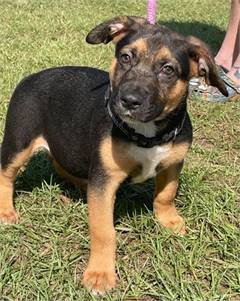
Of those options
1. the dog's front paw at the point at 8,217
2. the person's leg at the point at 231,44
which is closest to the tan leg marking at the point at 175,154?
the dog's front paw at the point at 8,217

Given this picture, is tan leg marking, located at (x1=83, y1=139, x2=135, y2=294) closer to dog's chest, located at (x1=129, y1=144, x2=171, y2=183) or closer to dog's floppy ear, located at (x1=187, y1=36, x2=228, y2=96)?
dog's chest, located at (x1=129, y1=144, x2=171, y2=183)

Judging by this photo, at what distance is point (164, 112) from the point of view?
329cm

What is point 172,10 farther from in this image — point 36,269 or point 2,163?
point 36,269

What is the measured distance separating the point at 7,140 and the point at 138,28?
53.3 inches

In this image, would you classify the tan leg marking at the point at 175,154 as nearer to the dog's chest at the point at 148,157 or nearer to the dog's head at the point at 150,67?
the dog's chest at the point at 148,157

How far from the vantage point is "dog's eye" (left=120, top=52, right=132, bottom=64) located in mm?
3273

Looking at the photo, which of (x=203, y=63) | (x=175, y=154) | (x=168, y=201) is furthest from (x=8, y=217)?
(x=203, y=63)

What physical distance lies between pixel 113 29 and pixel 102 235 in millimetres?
1368

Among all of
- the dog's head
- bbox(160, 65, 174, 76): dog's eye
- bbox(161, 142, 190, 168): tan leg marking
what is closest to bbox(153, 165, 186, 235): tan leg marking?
bbox(161, 142, 190, 168): tan leg marking

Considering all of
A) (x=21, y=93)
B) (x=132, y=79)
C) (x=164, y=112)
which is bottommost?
(x=21, y=93)

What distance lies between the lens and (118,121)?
333cm

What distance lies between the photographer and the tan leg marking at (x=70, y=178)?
4.27 metres

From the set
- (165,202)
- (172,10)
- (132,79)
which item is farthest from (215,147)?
(172,10)

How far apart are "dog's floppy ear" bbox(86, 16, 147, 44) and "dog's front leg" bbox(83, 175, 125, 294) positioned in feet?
3.03
